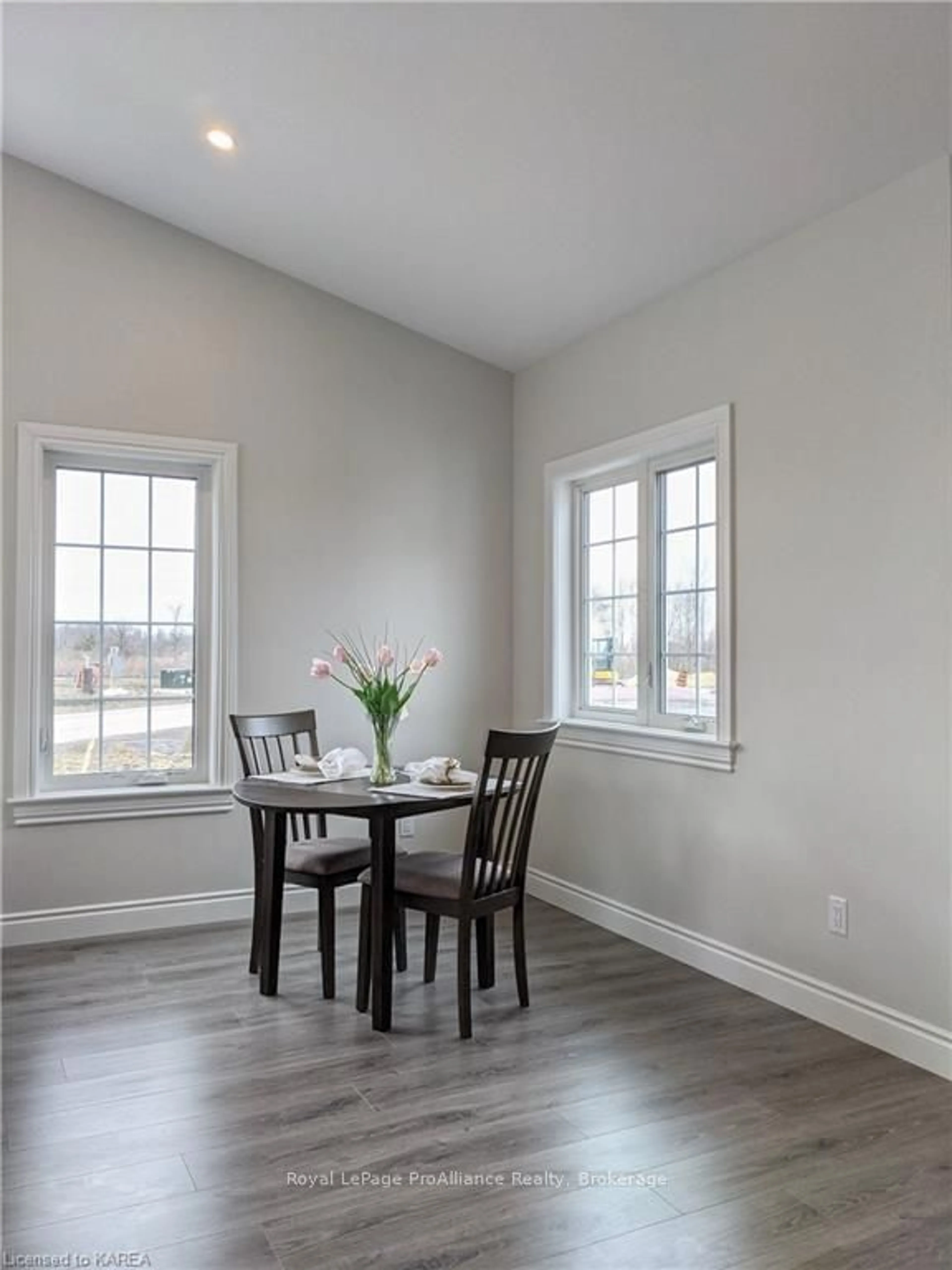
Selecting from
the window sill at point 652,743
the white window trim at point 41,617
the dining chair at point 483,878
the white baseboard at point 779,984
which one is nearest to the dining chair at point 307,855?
the dining chair at point 483,878

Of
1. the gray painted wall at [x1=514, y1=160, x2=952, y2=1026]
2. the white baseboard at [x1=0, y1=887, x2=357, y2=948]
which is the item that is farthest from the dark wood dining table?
the gray painted wall at [x1=514, y1=160, x2=952, y2=1026]

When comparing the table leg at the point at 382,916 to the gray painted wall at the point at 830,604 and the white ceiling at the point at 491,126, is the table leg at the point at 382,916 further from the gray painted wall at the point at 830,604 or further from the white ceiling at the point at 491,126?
the white ceiling at the point at 491,126

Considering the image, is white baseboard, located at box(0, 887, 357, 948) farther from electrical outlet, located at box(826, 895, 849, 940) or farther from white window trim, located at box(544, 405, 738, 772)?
electrical outlet, located at box(826, 895, 849, 940)

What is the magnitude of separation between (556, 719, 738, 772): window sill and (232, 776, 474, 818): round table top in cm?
97

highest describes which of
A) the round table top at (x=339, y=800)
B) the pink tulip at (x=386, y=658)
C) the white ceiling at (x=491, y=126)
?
the white ceiling at (x=491, y=126)

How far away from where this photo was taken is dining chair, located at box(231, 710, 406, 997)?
11.3 ft

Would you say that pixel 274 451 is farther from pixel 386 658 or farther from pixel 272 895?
pixel 272 895

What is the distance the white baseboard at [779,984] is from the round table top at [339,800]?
117 cm

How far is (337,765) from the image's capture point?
359cm

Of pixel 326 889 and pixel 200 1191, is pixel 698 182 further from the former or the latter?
pixel 200 1191

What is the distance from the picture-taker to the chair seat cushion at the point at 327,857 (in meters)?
3.44

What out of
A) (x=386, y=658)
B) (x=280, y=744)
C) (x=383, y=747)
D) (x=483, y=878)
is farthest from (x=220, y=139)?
(x=483, y=878)

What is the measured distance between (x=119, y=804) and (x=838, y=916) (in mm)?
2945

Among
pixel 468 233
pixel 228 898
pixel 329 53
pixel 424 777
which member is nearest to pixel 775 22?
pixel 329 53
